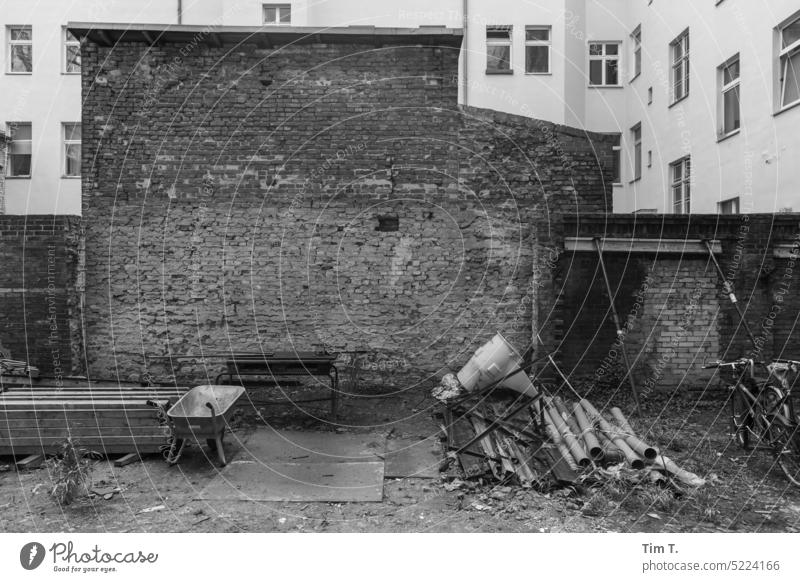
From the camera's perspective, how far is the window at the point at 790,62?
949cm

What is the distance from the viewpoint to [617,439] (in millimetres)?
5188

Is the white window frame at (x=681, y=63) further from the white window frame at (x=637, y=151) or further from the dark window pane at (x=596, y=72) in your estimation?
the dark window pane at (x=596, y=72)

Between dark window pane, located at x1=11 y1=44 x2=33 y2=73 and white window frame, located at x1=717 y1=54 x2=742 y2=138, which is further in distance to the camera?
dark window pane, located at x1=11 y1=44 x2=33 y2=73

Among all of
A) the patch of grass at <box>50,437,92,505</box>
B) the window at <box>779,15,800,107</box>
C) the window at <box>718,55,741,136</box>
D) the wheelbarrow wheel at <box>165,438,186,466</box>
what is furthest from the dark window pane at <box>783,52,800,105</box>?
the patch of grass at <box>50,437,92,505</box>

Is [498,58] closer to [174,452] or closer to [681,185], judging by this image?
[681,185]

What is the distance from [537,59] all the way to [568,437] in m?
14.4

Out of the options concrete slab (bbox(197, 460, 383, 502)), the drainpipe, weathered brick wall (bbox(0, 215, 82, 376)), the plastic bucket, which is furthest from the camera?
the drainpipe

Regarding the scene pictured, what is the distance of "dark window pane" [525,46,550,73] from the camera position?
1634cm

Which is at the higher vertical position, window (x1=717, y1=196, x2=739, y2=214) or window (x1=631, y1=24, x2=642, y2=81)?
window (x1=631, y1=24, x2=642, y2=81)

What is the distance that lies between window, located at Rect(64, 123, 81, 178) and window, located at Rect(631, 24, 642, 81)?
17.5 m

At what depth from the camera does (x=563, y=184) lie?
7652 mm

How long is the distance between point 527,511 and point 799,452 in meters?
2.88

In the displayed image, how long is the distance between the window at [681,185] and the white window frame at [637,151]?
221 cm

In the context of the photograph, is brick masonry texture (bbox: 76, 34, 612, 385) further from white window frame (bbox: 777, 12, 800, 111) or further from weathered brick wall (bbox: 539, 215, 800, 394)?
white window frame (bbox: 777, 12, 800, 111)
